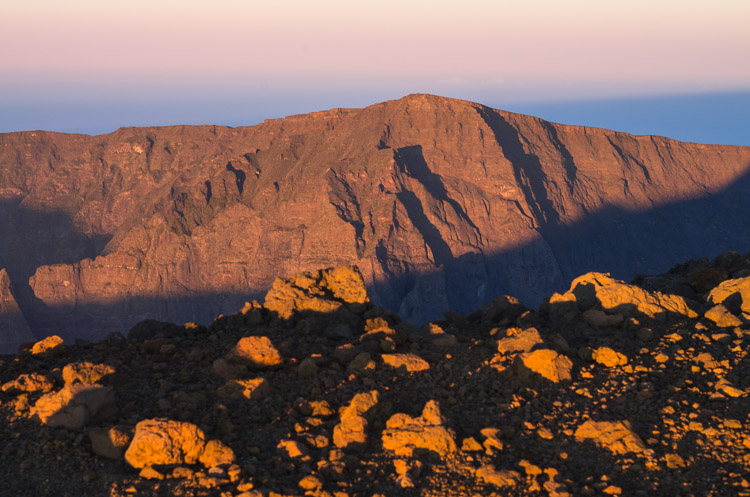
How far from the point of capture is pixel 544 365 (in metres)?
13.8

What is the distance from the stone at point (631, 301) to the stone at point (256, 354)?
8992mm

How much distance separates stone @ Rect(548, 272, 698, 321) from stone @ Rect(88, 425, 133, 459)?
12.4m

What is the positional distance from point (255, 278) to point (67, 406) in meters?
125

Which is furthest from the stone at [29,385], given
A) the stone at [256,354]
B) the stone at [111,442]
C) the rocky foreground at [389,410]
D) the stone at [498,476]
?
the stone at [498,476]

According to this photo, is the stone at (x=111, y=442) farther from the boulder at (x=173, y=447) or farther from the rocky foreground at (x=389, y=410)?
the boulder at (x=173, y=447)

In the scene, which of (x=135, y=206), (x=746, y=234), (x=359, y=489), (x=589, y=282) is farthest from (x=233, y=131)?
(x=359, y=489)

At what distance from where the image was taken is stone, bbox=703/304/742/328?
17016 mm

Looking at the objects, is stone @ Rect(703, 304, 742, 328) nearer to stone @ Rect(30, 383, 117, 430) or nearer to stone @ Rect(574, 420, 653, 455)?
stone @ Rect(574, 420, 653, 455)

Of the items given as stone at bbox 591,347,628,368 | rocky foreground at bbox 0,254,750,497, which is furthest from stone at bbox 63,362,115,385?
stone at bbox 591,347,628,368

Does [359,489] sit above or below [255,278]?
above

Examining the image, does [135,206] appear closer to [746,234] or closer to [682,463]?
[746,234]

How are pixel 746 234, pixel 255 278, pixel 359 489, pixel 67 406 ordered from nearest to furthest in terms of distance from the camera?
pixel 359 489 < pixel 67 406 < pixel 255 278 < pixel 746 234

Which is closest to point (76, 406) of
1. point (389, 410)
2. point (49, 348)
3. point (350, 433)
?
point (350, 433)

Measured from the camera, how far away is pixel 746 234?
482 feet
